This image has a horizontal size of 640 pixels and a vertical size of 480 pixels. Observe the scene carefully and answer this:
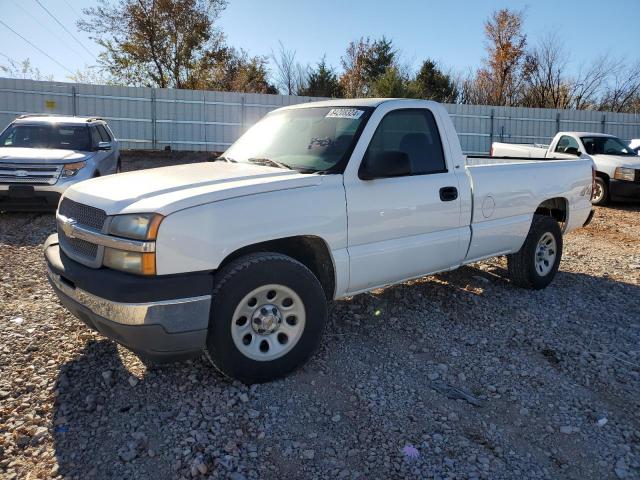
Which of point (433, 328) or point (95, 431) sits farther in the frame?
point (433, 328)

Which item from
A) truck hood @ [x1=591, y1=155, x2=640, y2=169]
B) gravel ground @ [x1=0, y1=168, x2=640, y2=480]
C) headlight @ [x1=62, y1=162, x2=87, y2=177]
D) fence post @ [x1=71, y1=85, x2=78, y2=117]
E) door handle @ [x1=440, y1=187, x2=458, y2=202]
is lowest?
gravel ground @ [x1=0, y1=168, x2=640, y2=480]

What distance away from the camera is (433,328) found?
14.8 feet

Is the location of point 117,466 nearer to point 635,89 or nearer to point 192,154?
point 192,154

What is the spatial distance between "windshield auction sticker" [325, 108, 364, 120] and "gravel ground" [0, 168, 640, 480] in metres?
1.74

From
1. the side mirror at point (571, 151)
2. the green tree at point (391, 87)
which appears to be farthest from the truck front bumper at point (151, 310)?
the green tree at point (391, 87)

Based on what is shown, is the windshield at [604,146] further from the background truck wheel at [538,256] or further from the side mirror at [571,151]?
the background truck wheel at [538,256]

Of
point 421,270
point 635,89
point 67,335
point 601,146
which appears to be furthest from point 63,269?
point 635,89

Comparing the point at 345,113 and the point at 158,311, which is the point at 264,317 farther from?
the point at 345,113

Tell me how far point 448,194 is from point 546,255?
204cm

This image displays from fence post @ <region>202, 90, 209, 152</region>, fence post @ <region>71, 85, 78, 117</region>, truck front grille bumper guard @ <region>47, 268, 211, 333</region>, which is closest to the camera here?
truck front grille bumper guard @ <region>47, 268, 211, 333</region>

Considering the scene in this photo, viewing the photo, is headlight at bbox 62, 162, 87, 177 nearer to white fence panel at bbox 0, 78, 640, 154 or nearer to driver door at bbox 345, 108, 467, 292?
driver door at bbox 345, 108, 467, 292

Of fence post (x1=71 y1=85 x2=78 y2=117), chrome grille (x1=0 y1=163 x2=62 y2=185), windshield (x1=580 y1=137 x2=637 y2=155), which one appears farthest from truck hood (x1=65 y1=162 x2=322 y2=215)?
fence post (x1=71 y1=85 x2=78 y2=117)

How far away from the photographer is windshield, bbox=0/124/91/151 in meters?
9.24

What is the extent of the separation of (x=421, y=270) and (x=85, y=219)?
8.43 ft
